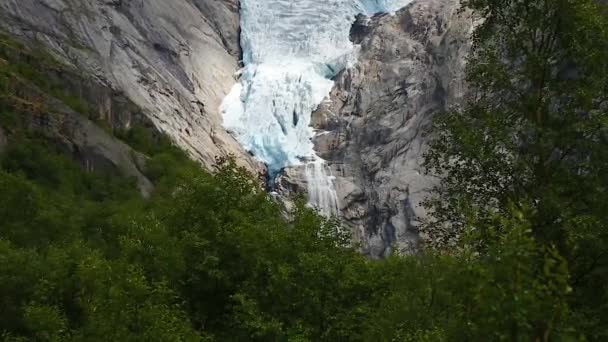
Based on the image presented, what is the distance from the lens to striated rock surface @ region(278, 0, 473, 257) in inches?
2323

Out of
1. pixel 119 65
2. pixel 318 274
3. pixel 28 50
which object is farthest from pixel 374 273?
pixel 119 65

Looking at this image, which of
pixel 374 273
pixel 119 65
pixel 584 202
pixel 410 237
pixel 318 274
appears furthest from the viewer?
pixel 119 65

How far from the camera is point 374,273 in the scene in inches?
747

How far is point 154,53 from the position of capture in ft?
230

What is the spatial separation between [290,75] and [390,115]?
58.9 feet

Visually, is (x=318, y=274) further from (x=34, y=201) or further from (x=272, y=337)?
(x=34, y=201)

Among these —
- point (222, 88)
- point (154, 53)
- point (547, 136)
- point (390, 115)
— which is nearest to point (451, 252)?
point (547, 136)

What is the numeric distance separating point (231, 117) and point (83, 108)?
28540 millimetres

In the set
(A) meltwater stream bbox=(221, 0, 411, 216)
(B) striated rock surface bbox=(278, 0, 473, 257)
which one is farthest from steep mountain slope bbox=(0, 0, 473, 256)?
(A) meltwater stream bbox=(221, 0, 411, 216)

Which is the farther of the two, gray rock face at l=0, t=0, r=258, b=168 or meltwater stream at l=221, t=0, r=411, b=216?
meltwater stream at l=221, t=0, r=411, b=216

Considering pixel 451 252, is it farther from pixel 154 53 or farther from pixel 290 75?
pixel 290 75

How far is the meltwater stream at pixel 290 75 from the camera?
7081 centimetres

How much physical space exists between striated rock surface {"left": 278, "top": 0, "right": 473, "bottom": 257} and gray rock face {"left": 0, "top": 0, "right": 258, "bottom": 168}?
32.4 feet

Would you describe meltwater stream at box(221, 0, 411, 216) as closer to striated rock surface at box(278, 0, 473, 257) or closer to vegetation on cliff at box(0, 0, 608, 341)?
striated rock surface at box(278, 0, 473, 257)
